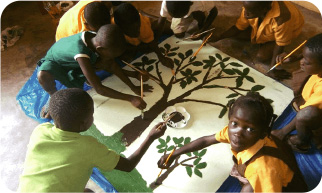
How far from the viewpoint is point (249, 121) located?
42.4 inches

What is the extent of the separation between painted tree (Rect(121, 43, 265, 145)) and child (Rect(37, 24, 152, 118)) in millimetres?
111

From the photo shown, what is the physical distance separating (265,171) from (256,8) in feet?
3.34

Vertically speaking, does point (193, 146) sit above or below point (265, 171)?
below

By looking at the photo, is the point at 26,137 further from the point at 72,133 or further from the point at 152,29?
the point at 152,29

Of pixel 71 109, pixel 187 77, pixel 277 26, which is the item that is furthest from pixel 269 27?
pixel 71 109

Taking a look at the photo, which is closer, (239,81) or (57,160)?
(57,160)

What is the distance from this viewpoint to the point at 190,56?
Answer: 2.06 m

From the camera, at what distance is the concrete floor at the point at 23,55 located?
1727 millimetres

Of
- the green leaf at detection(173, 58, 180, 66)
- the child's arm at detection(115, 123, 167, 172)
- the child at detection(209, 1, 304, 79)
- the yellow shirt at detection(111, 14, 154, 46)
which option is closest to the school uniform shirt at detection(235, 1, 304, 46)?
the child at detection(209, 1, 304, 79)

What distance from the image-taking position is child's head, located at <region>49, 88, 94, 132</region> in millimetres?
1126

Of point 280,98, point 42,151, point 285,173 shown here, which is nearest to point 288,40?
point 280,98

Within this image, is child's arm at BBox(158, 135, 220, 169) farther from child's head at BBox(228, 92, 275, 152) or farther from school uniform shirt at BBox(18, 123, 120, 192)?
school uniform shirt at BBox(18, 123, 120, 192)

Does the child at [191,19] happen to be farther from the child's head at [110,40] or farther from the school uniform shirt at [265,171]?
the school uniform shirt at [265,171]

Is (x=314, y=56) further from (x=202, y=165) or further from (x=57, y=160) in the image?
(x=57, y=160)
